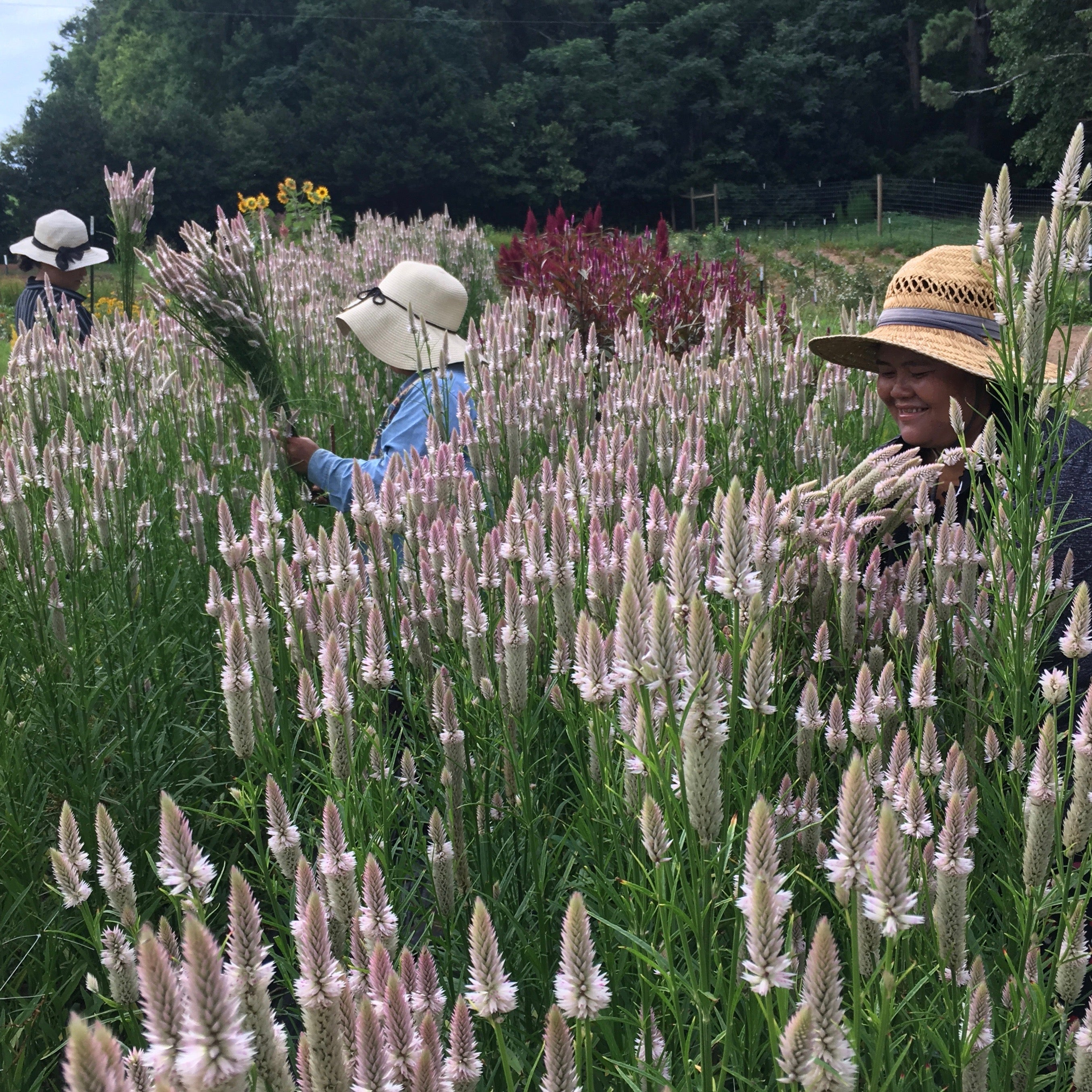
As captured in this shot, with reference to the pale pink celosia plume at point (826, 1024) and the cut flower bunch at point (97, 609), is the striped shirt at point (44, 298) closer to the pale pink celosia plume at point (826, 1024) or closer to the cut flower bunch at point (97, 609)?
the cut flower bunch at point (97, 609)

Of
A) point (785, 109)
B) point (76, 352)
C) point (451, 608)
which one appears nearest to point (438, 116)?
point (785, 109)

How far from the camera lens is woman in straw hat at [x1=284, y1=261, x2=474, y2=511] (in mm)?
4062

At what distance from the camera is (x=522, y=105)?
42250 millimetres

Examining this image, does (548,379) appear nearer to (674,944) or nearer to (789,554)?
(789,554)

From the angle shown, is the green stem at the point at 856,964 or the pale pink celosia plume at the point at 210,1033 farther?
the green stem at the point at 856,964

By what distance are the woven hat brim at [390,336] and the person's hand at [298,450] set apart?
0.72m

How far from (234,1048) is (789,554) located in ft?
5.88

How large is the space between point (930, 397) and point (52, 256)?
7036 millimetres

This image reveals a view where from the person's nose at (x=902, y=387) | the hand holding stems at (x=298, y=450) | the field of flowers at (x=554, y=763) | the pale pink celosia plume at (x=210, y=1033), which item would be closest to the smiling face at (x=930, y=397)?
the person's nose at (x=902, y=387)

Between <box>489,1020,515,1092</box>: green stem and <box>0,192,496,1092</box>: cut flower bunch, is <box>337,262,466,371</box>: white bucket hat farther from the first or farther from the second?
<box>489,1020,515,1092</box>: green stem

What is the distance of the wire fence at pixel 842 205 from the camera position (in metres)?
31.8

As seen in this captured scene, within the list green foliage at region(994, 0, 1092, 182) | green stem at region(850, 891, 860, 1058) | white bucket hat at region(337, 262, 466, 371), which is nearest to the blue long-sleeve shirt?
white bucket hat at region(337, 262, 466, 371)

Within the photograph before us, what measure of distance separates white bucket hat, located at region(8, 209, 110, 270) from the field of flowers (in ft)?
14.3

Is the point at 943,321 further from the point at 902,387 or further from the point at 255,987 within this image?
the point at 255,987
